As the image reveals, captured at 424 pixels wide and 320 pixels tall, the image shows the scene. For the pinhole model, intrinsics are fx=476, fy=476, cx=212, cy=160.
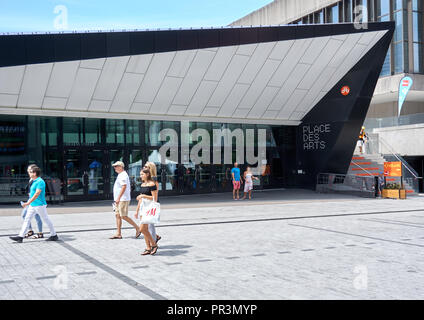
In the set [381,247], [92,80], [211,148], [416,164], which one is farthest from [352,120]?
[381,247]

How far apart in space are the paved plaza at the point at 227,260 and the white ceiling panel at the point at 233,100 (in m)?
9.23

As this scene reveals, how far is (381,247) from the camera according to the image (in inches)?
379

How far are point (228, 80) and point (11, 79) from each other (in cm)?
933

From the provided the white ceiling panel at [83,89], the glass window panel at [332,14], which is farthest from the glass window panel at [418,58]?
the white ceiling panel at [83,89]

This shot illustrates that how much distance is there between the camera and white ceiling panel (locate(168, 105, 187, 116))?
2313 centimetres

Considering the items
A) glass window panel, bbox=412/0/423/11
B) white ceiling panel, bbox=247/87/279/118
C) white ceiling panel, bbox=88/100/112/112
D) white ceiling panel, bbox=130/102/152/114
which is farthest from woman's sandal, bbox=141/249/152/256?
glass window panel, bbox=412/0/423/11

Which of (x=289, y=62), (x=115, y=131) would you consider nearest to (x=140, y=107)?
(x=115, y=131)

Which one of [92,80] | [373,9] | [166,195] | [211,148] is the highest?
[373,9]

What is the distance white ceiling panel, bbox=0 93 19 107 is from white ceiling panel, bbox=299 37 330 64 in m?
12.7

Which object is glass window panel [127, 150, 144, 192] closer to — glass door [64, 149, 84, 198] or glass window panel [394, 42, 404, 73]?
glass door [64, 149, 84, 198]

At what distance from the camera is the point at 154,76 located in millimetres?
20500

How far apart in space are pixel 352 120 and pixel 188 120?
845 centimetres

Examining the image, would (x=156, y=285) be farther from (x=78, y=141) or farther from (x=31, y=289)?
(x=78, y=141)
